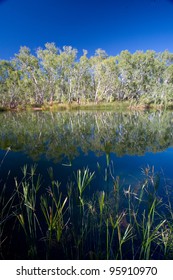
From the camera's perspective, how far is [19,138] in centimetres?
1082

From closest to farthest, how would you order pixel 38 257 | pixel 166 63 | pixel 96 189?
1. pixel 38 257
2. pixel 96 189
3. pixel 166 63

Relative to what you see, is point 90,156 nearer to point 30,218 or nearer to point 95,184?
point 95,184

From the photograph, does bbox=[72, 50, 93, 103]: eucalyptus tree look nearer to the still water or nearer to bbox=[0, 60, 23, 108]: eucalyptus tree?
bbox=[0, 60, 23, 108]: eucalyptus tree

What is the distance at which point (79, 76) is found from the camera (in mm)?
47625

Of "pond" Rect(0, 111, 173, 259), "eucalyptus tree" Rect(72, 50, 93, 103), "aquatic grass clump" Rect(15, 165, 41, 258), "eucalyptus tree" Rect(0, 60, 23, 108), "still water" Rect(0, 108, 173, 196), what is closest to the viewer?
"aquatic grass clump" Rect(15, 165, 41, 258)

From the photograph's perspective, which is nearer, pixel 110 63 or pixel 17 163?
pixel 17 163

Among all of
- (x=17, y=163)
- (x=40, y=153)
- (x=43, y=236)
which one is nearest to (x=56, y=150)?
(x=40, y=153)

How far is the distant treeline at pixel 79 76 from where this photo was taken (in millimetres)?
45094

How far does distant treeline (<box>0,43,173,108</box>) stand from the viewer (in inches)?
1775

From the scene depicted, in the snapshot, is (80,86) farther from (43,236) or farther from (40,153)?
(43,236)

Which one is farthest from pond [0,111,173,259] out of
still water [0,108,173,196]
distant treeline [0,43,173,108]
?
distant treeline [0,43,173,108]

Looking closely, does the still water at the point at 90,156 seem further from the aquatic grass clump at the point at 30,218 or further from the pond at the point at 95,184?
the aquatic grass clump at the point at 30,218

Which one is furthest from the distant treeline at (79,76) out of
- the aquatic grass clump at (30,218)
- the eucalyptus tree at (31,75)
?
the aquatic grass clump at (30,218)
